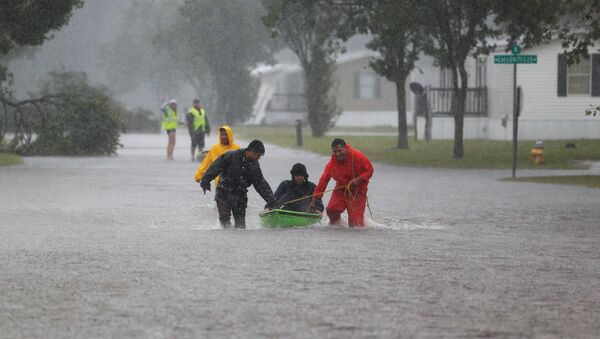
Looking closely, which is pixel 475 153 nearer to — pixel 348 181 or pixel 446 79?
pixel 446 79

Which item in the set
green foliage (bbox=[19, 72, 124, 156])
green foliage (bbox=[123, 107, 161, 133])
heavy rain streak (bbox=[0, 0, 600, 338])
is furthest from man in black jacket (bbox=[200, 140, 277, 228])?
green foliage (bbox=[123, 107, 161, 133])

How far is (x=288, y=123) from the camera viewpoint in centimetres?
8475

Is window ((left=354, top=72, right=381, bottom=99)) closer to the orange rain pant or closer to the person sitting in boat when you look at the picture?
the person sitting in boat

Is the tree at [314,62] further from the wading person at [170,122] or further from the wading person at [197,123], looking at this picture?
the wading person at [197,123]

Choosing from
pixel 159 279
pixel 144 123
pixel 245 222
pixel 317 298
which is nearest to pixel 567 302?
pixel 317 298

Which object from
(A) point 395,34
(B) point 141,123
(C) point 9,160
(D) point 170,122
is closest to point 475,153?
(A) point 395,34

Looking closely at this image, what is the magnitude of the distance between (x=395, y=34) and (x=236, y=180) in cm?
2097

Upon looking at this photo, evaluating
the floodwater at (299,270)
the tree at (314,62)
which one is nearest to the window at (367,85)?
the tree at (314,62)

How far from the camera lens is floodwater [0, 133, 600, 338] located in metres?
8.77

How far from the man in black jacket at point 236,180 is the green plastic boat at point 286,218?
0.68 ft

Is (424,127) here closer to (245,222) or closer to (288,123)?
(288,123)

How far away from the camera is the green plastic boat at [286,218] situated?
15664 millimetres

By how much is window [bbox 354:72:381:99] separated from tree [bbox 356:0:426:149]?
3362cm

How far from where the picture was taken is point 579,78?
4791 cm
